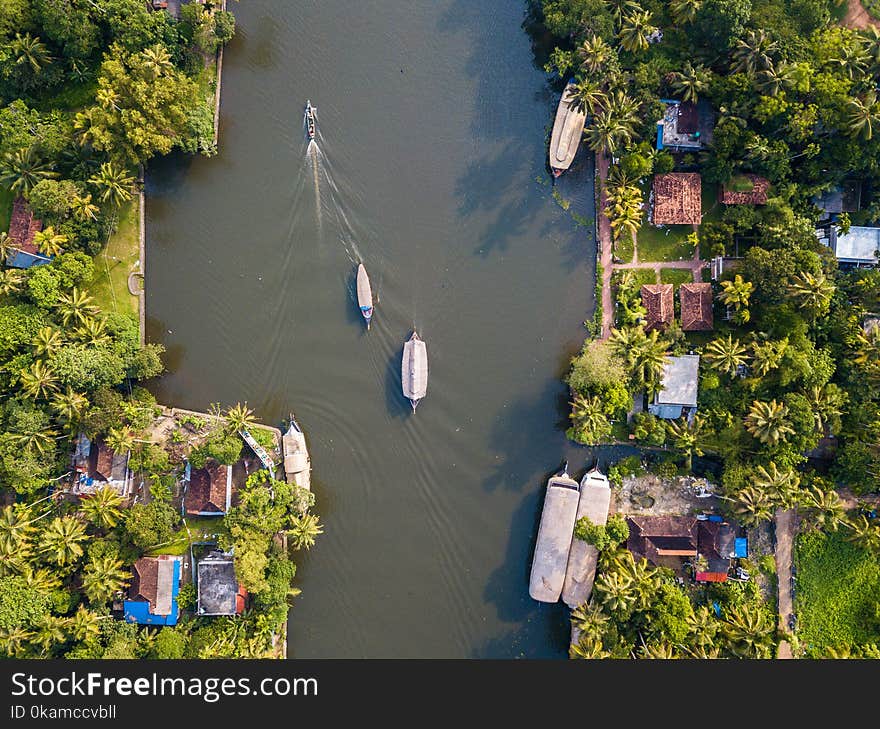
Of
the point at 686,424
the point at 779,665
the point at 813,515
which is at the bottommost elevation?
the point at 779,665

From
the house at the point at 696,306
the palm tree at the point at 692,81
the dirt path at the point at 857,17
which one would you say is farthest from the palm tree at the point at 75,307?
the dirt path at the point at 857,17

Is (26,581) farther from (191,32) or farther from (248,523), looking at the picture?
(191,32)

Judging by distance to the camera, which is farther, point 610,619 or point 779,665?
point 610,619

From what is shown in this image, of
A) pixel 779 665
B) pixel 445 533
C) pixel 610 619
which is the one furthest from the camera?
pixel 445 533

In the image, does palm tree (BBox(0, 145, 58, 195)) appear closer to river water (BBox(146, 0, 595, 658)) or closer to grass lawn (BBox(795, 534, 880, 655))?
river water (BBox(146, 0, 595, 658))

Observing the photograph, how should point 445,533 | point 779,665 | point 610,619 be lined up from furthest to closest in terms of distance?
point 445,533 → point 610,619 → point 779,665

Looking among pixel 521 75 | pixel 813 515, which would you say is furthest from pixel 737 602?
pixel 521 75

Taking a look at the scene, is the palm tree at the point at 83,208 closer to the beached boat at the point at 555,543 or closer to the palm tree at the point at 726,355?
the beached boat at the point at 555,543

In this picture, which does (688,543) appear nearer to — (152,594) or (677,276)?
(677,276)
